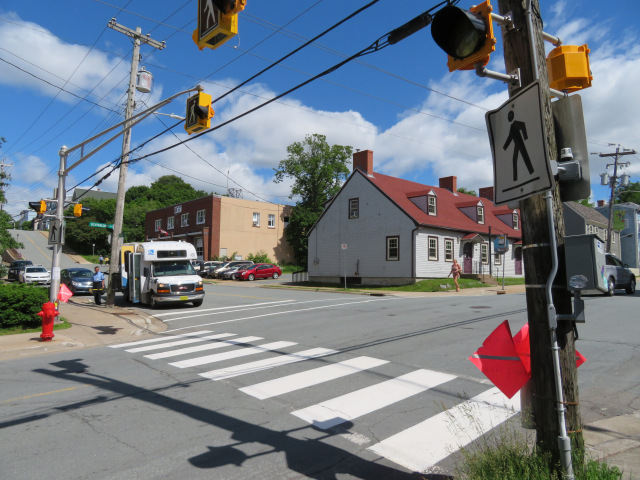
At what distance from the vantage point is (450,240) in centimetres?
3259

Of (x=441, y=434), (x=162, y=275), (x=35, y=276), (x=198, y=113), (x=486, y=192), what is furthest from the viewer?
(x=486, y=192)

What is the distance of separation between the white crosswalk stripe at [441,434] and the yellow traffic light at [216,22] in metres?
4.93

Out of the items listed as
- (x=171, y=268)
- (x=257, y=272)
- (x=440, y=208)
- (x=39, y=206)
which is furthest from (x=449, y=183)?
(x=39, y=206)

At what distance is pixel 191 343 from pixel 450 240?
997 inches

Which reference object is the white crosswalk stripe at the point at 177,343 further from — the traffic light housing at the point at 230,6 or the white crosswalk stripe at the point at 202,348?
the traffic light housing at the point at 230,6

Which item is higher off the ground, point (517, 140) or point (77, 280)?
point (517, 140)

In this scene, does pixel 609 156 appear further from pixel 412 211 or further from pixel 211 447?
pixel 211 447

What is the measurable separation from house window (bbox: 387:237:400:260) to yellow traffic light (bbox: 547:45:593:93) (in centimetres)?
2739

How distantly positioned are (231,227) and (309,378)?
44.1 metres

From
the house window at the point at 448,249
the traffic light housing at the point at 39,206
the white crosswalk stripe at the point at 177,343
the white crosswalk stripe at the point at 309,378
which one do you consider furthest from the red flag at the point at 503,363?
the house window at the point at 448,249

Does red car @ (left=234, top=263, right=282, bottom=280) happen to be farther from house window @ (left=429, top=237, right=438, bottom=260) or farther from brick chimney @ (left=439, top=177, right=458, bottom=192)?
brick chimney @ (left=439, top=177, right=458, bottom=192)

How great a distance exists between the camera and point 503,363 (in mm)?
3473

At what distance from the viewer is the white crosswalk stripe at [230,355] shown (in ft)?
28.1

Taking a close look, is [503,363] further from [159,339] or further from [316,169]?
[316,169]
